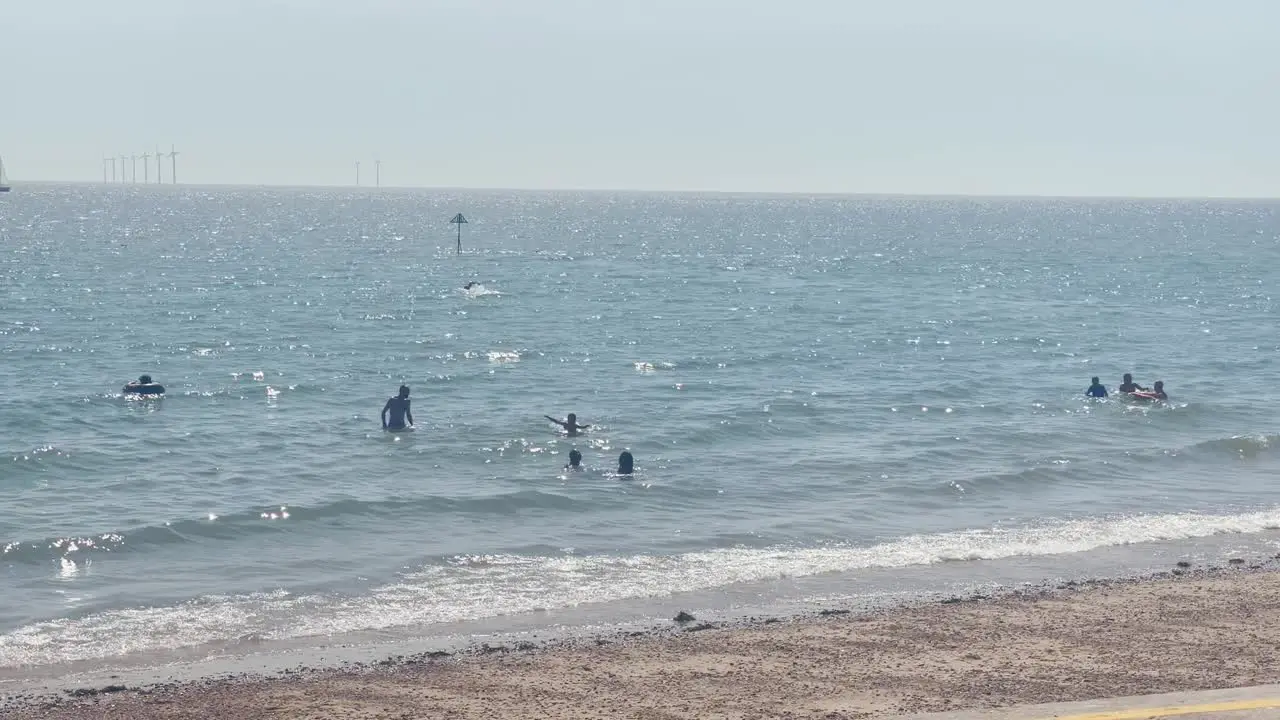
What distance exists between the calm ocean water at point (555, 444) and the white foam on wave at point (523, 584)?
75 mm

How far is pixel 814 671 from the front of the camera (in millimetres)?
16984

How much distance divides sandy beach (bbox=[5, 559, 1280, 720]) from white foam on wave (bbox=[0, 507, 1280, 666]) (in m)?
2.32

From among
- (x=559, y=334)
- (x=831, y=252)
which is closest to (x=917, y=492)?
(x=559, y=334)

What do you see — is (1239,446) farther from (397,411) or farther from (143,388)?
(143,388)

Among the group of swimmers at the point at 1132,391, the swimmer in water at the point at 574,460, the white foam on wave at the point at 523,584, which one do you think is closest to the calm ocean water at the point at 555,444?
the white foam on wave at the point at 523,584

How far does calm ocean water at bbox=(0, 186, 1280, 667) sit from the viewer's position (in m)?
22.5

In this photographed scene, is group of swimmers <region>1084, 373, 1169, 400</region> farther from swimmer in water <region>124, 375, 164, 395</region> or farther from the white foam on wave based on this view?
swimmer in water <region>124, 375, 164, 395</region>

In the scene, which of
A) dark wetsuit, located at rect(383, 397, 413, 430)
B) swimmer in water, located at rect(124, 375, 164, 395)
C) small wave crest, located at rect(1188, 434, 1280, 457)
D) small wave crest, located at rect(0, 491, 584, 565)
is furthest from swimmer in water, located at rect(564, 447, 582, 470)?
swimmer in water, located at rect(124, 375, 164, 395)

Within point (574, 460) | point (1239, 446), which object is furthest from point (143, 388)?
→ point (1239, 446)

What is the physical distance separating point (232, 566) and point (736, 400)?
67.6 ft

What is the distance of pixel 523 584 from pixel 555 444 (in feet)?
39.6

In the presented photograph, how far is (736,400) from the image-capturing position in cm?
4178

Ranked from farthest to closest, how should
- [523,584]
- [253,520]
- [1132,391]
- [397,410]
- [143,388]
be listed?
[1132,391] → [143,388] → [397,410] → [253,520] → [523,584]

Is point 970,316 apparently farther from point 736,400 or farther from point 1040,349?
point 736,400
